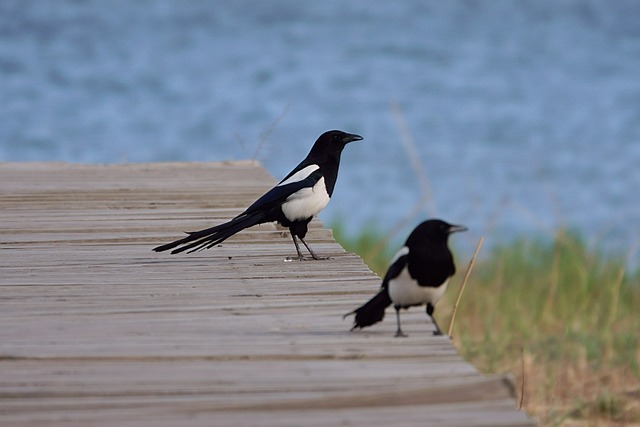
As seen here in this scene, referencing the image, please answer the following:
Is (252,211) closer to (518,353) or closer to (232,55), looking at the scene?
(518,353)

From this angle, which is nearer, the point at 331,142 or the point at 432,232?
the point at 432,232

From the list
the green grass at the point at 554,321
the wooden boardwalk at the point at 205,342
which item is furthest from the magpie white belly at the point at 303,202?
the green grass at the point at 554,321

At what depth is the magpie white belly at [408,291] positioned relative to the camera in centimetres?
315

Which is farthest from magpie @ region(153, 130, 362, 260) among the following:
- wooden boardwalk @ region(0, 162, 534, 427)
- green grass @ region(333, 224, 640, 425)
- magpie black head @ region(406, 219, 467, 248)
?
green grass @ region(333, 224, 640, 425)

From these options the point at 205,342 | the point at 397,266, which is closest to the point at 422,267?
the point at 397,266

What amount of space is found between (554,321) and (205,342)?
4.06 meters

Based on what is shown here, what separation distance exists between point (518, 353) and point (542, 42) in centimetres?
2155

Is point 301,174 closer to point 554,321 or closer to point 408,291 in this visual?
point 408,291

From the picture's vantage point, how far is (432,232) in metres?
3.18

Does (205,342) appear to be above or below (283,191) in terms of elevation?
above

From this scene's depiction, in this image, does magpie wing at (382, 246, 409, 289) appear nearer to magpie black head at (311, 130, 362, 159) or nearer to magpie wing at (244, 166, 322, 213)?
magpie wing at (244, 166, 322, 213)

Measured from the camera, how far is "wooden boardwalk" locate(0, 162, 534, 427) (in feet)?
9.01

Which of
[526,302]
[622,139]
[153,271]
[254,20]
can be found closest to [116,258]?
[153,271]

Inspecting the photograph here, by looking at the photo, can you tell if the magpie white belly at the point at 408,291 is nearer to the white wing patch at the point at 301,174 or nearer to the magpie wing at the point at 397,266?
the magpie wing at the point at 397,266
